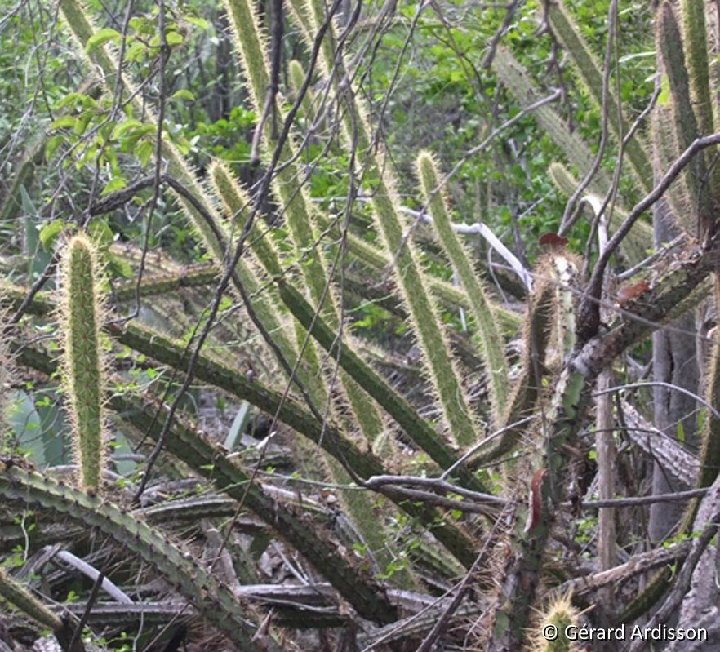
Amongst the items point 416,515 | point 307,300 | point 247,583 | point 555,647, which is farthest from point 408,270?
point 555,647

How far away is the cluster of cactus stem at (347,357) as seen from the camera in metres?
2.23

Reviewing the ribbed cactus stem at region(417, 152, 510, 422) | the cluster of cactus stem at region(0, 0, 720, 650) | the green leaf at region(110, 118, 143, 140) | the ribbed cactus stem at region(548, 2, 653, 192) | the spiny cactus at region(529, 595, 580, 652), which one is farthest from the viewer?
the ribbed cactus stem at region(548, 2, 653, 192)

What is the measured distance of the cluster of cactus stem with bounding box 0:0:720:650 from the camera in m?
2.23

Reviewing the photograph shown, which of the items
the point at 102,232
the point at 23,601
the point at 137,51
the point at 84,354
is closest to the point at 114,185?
the point at 102,232

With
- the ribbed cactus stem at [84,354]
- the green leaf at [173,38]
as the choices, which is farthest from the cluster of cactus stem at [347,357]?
A: the green leaf at [173,38]

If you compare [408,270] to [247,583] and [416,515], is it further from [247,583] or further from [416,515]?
[247,583]

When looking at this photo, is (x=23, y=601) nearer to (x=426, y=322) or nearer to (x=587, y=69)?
(x=426, y=322)

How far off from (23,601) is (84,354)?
51 cm

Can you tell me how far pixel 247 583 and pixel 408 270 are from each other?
950 millimetres

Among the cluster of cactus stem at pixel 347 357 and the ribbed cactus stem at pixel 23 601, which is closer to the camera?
the cluster of cactus stem at pixel 347 357

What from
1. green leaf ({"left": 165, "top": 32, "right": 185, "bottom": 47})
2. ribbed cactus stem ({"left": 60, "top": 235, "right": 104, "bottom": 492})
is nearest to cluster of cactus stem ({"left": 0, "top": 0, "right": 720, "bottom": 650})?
ribbed cactus stem ({"left": 60, "top": 235, "right": 104, "bottom": 492})

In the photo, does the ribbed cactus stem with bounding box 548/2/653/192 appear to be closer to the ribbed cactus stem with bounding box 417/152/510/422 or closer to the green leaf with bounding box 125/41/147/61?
the ribbed cactus stem with bounding box 417/152/510/422

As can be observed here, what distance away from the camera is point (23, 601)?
2.41m

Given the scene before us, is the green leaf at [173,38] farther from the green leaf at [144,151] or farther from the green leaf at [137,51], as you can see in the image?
the green leaf at [144,151]
